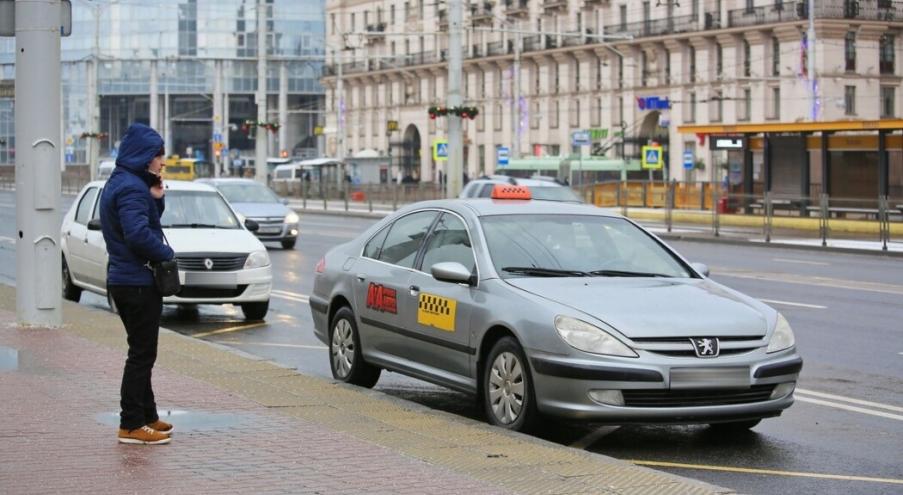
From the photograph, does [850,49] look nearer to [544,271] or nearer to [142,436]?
[544,271]

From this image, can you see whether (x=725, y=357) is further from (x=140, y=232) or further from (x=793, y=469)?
(x=140, y=232)

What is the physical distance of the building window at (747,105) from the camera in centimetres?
7756

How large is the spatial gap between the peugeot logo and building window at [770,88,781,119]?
225 feet

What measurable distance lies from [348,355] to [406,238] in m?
1.03

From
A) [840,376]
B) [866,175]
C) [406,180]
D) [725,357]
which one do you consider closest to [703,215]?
[866,175]

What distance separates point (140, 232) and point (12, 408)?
1.98 m

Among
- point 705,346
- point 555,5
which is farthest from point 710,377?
point 555,5

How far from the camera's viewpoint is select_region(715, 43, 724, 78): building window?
262ft

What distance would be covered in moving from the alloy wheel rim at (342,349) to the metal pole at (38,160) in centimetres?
359

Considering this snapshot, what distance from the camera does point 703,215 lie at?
44.8m

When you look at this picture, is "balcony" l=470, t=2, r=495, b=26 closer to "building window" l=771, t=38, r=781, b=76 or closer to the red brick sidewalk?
"building window" l=771, t=38, r=781, b=76

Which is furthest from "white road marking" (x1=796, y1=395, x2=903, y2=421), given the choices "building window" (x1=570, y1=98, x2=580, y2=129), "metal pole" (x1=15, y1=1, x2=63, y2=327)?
"building window" (x1=570, y1=98, x2=580, y2=129)

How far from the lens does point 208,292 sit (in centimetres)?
1723

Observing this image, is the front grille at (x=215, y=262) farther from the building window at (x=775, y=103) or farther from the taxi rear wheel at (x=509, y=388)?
the building window at (x=775, y=103)
